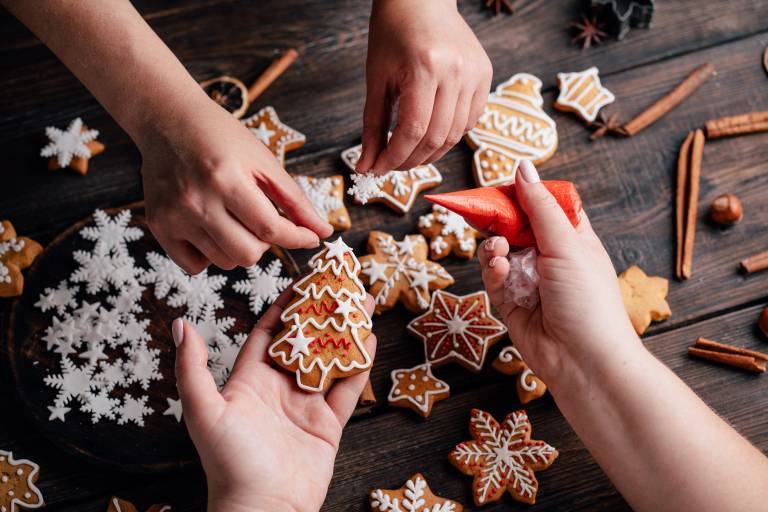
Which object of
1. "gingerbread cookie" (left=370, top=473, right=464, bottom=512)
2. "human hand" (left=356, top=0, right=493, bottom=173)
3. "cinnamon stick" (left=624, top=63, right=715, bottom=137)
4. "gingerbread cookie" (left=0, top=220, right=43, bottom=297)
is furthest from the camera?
"cinnamon stick" (left=624, top=63, right=715, bottom=137)

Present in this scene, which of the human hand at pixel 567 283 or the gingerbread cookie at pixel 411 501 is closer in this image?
the human hand at pixel 567 283

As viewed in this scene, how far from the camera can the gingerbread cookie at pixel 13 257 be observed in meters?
1.52

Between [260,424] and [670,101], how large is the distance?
1.34 m

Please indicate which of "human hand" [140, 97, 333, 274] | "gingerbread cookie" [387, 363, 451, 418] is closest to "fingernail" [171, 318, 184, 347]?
"human hand" [140, 97, 333, 274]

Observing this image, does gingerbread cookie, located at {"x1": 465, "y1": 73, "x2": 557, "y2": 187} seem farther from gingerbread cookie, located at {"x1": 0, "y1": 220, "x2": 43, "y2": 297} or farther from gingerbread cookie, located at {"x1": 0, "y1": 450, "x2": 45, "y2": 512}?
gingerbread cookie, located at {"x1": 0, "y1": 450, "x2": 45, "y2": 512}

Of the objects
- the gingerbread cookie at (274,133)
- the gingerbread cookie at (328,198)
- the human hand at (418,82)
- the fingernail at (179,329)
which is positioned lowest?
the gingerbread cookie at (328,198)

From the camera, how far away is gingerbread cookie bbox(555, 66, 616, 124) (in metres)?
1.72

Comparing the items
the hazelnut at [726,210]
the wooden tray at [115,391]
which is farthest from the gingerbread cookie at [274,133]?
the hazelnut at [726,210]

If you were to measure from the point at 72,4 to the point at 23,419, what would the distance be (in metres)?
0.91

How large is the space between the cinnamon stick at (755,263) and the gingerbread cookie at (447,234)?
0.66 m

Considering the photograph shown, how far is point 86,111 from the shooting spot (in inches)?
67.6

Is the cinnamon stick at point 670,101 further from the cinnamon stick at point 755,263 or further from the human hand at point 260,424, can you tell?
the human hand at point 260,424

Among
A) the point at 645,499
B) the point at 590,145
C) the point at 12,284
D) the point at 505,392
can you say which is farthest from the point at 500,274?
the point at 12,284

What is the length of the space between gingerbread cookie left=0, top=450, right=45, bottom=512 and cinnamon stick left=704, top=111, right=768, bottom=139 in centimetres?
183
